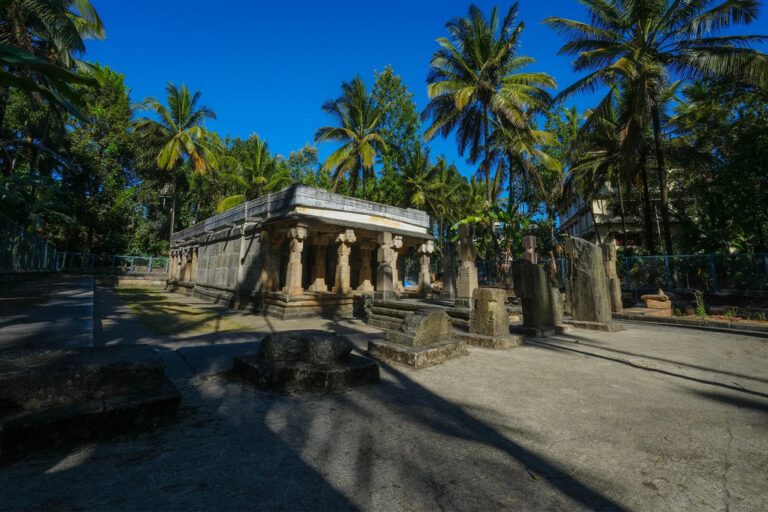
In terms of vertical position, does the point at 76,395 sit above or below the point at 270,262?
below

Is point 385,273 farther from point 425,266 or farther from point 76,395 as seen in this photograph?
point 76,395

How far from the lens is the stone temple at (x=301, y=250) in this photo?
11.1m

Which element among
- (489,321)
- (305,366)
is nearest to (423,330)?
(489,321)

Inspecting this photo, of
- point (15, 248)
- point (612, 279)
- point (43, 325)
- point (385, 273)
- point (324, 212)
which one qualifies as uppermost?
point (324, 212)

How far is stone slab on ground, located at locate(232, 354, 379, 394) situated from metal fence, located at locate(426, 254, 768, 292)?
529 inches

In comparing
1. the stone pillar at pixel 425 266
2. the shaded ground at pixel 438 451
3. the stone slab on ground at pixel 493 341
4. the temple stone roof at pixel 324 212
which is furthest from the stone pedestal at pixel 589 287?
the stone pillar at pixel 425 266

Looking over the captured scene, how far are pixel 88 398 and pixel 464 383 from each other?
11.6 feet

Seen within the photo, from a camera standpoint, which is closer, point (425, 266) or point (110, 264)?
point (425, 266)

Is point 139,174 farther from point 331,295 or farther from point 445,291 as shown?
point 445,291

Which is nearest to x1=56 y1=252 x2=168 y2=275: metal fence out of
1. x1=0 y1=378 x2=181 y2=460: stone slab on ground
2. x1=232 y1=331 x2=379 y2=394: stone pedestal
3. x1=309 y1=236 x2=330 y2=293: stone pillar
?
x1=309 y1=236 x2=330 y2=293: stone pillar

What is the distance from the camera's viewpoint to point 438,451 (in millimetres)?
2303

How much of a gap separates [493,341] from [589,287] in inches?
162

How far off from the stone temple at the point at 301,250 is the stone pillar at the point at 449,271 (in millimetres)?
1939

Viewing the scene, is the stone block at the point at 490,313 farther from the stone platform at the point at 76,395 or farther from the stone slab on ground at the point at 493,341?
the stone platform at the point at 76,395
